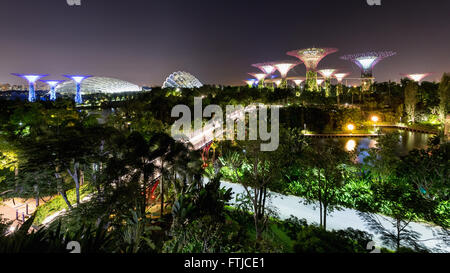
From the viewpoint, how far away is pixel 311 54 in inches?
1454

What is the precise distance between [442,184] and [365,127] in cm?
1873

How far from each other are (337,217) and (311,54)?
34.3 m

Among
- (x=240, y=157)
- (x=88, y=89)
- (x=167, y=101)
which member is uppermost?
(x=88, y=89)

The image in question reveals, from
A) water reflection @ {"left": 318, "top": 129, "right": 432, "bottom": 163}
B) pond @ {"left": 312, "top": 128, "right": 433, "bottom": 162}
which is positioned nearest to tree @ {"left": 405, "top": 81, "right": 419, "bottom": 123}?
pond @ {"left": 312, "top": 128, "right": 433, "bottom": 162}

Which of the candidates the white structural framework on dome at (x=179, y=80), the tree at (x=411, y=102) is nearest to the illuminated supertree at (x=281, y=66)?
the tree at (x=411, y=102)

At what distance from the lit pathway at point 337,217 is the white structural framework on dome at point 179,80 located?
67061 mm

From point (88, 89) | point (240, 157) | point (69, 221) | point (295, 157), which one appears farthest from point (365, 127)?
point (88, 89)

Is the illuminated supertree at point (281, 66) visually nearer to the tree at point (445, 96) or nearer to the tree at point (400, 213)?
the tree at point (445, 96)

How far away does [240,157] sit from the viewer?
8.33 meters

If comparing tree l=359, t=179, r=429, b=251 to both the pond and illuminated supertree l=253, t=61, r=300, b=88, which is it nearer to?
the pond

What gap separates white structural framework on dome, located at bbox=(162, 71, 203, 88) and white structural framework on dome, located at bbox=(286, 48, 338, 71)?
143ft

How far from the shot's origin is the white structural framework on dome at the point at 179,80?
74875 millimetres

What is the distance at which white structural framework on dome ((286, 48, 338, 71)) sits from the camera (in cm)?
3653
